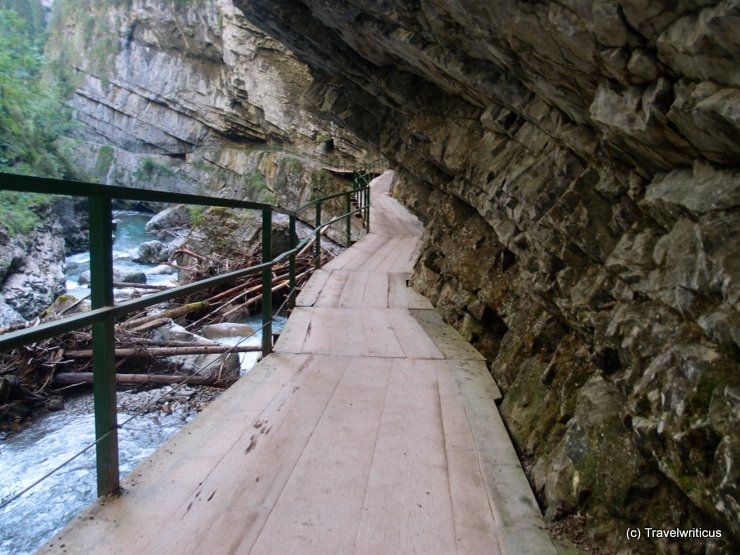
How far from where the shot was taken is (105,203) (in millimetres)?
1777

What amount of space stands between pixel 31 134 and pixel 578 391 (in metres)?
29.5

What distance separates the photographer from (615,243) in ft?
7.37

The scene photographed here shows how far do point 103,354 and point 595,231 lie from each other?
212 centimetres

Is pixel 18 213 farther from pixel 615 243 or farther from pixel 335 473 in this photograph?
pixel 615 243

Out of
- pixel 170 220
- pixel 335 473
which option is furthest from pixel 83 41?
pixel 335 473

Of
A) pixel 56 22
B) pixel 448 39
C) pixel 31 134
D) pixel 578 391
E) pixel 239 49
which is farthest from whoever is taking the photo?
pixel 56 22

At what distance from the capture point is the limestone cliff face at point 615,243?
1422 millimetres

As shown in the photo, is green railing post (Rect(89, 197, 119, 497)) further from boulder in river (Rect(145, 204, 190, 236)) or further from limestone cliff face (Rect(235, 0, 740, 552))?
boulder in river (Rect(145, 204, 190, 236))

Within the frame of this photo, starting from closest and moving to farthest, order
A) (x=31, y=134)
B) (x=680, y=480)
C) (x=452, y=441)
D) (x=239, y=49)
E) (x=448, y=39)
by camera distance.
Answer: (x=680, y=480), (x=452, y=441), (x=448, y=39), (x=31, y=134), (x=239, y=49)

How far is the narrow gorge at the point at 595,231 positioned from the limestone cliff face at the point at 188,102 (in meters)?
19.9

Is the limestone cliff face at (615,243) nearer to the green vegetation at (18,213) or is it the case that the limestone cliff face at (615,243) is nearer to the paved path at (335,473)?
the paved path at (335,473)

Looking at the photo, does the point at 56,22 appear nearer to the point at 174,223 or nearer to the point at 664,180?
the point at 174,223

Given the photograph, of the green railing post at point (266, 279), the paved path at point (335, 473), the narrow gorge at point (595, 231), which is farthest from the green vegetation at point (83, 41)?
the paved path at point (335, 473)

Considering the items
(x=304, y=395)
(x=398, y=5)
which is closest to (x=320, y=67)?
(x=398, y=5)
